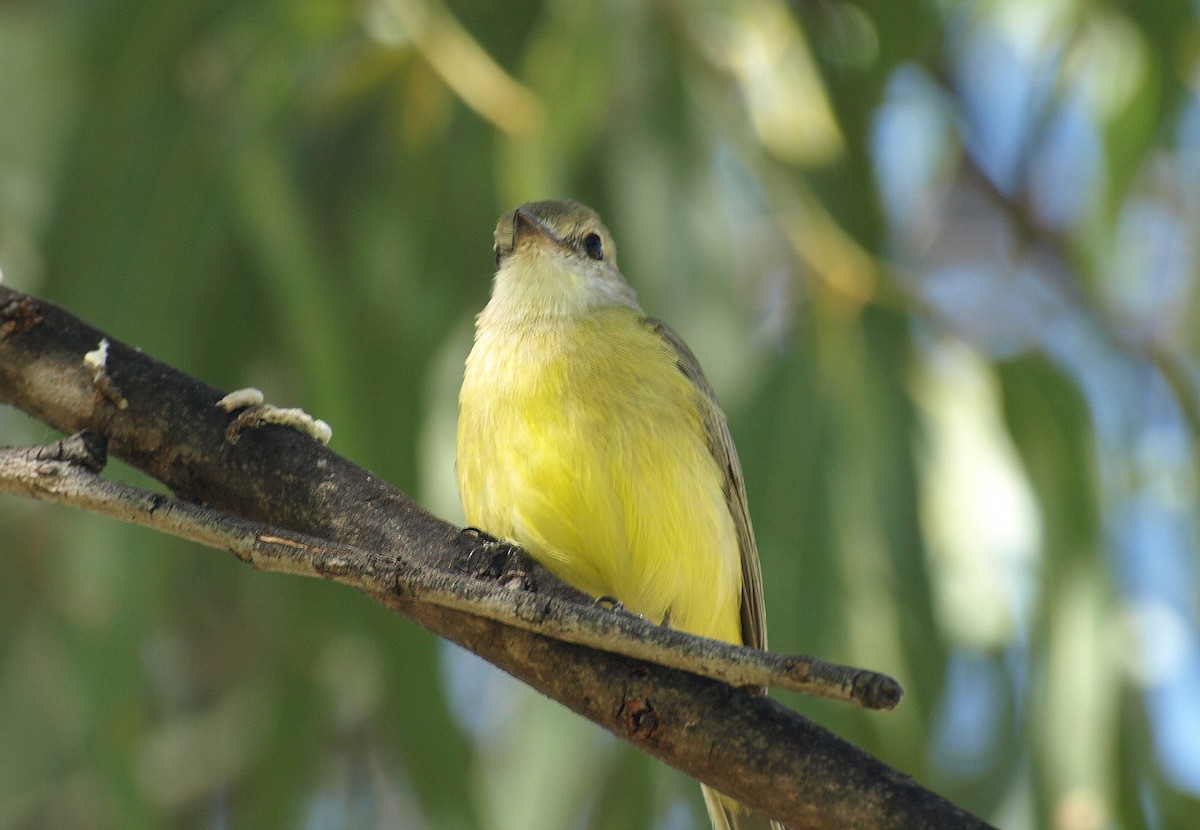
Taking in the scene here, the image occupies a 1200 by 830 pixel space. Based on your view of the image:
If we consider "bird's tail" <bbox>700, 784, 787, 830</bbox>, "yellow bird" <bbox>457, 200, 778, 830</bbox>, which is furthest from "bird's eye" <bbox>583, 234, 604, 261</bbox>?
"bird's tail" <bbox>700, 784, 787, 830</bbox>

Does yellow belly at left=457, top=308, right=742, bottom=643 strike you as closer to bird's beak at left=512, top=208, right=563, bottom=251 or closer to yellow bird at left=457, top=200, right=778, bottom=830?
yellow bird at left=457, top=200, right=778, bottom=830

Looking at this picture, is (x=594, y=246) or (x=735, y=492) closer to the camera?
(x=735, y=492)

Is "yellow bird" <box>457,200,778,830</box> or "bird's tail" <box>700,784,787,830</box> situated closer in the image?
"yellow bird" <box>457,200,778,830</box>

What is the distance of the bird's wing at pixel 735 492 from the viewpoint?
2.79 metres

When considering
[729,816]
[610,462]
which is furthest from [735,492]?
[729,816]

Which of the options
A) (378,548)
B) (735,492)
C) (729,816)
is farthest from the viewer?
(735,492)

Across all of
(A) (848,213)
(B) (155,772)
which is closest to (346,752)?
(B) (155,772)

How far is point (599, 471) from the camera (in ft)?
7.96

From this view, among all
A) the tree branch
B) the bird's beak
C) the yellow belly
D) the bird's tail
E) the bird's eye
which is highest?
the bird's eye

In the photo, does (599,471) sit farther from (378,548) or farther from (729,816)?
(378,548)

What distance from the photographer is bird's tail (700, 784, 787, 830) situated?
8.30 feet

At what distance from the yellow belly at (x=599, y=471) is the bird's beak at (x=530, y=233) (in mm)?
299

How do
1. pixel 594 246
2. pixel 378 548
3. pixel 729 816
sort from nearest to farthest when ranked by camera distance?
pixel 378 548 → pixel 729 816 → pixel 594 246

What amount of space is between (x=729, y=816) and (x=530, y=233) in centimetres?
122
